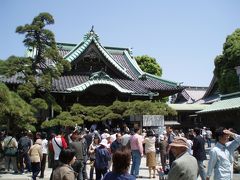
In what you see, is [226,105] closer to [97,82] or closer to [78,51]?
[97,82]

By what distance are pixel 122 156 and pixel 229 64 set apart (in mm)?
32273

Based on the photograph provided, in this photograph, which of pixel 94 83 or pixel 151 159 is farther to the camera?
pixel 94 83

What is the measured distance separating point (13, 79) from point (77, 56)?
5077 millimetres

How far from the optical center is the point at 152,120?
19562mm

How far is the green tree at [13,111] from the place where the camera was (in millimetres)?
12602

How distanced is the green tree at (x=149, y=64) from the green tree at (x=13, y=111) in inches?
1342

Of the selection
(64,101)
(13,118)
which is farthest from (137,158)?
(64,101)

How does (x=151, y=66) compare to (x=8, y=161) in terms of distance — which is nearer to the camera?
(x=8, y=161)

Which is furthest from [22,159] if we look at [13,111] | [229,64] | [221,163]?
[229,64]

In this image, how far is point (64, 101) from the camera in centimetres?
2298

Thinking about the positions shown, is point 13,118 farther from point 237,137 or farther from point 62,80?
point 237,137

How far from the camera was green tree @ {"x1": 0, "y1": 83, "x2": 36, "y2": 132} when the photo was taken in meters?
12.6

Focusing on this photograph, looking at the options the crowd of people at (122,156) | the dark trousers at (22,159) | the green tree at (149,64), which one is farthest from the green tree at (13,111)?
the green tree at (149,64)

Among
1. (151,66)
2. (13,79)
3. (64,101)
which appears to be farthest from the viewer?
(151,66)
